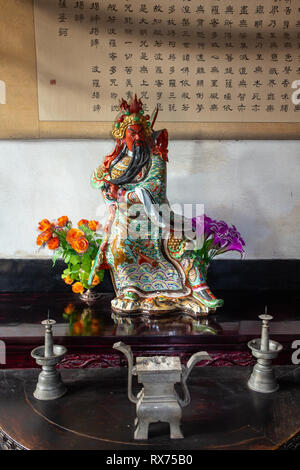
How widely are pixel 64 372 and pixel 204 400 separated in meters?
0.50

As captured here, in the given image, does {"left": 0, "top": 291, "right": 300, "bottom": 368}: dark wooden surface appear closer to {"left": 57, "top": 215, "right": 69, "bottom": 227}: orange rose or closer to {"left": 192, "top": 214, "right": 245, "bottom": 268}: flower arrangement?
{"left": 192, "top": 214, "right": 245, "bottom": 268}: flower arrangement

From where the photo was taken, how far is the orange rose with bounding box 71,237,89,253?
184 cm

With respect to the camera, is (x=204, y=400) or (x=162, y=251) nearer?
(x=204, y=400)

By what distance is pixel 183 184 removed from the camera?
2129mm

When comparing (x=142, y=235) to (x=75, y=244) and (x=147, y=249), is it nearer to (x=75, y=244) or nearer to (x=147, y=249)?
(x=147, y=249)

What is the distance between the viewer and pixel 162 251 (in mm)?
1730

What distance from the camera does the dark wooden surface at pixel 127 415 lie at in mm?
995

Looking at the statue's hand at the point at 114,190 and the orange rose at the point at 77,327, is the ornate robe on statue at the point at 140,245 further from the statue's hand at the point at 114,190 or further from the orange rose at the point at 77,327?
the orange rose at the point at 77,327

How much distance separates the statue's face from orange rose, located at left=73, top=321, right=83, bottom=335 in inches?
30.7

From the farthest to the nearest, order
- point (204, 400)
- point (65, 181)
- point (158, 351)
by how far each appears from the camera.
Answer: point (65, 181)
point (158, 351)
point (204, 400)

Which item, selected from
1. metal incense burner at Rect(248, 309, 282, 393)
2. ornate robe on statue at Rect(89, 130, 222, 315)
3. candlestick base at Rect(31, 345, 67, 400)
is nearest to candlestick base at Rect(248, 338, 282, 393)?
metal incense burner at Rect(248, 309, 282, 393)

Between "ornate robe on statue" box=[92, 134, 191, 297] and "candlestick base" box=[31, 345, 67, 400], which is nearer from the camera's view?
"candlestick base" box=[31, 345, 67, 400]
